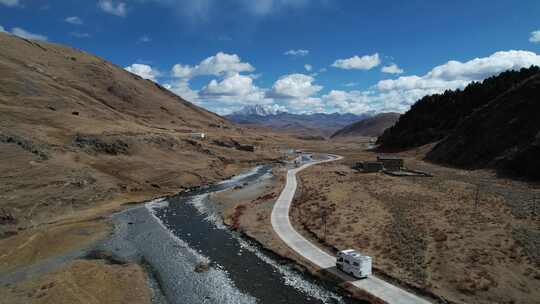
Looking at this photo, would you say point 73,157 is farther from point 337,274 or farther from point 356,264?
point 356,264

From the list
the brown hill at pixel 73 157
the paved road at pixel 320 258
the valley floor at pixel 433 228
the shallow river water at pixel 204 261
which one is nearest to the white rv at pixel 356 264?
the paved road at pixel 320 258

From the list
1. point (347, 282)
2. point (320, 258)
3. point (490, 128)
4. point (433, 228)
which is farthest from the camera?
point (490, 128)

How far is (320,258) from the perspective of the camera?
36.7 m

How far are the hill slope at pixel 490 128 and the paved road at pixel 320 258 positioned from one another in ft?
147

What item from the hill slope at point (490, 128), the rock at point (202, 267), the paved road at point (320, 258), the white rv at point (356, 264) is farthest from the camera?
the hill slope at point (490, 128)

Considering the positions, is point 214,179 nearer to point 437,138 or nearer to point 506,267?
point 506,267

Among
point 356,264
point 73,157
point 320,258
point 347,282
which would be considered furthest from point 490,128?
point 73,157

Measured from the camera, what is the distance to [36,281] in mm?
32594

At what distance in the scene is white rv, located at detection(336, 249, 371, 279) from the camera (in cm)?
3160

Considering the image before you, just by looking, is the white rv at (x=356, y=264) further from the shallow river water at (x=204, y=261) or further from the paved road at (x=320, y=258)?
the shallow river water at (x=204, y=261)

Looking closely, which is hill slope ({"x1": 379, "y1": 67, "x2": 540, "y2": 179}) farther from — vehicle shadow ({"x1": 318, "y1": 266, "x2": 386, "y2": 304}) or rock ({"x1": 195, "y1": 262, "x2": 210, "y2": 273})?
rock ({"x1": 195, "y1": 262, "x2": 210, "y2": 273})

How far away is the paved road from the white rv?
0.47m

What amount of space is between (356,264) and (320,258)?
5.52 metres

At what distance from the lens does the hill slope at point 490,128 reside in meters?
70.9
